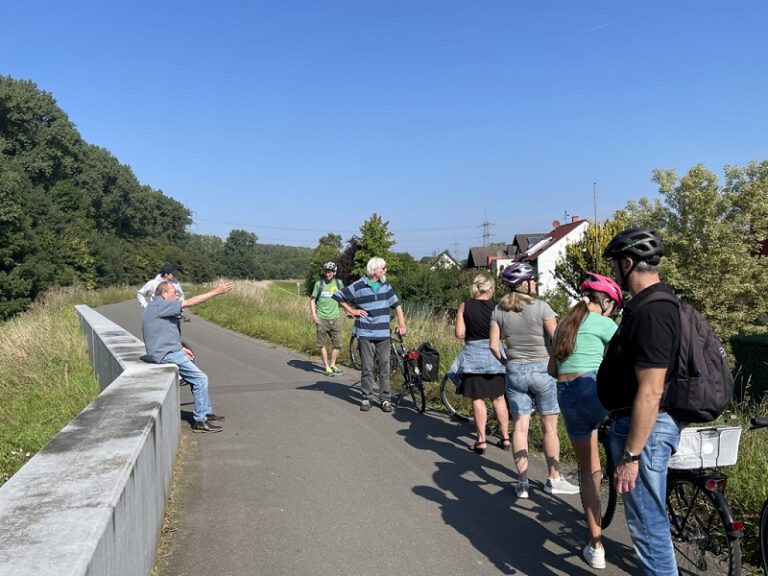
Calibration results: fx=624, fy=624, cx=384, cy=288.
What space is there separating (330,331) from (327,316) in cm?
28

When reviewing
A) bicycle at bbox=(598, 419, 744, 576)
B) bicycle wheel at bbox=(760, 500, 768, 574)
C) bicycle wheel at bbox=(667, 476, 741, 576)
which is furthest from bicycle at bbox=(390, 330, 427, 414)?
bicycle wheel at bbox=(760, 500, 768, 574)

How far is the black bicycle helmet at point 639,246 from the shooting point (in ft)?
9.44

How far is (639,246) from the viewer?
2.89 meters

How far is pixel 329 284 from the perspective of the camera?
11.0 meters

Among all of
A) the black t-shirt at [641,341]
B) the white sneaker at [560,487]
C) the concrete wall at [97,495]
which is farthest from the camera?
the white sneaker at [560,487]

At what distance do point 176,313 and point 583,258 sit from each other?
44.5m

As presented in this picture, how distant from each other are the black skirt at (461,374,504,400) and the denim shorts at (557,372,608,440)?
2238mm

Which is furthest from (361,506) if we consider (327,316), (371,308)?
(327,316)

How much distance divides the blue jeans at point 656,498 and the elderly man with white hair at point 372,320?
16.9 feet

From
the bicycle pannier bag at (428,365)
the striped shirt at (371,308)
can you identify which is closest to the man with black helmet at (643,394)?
the bicycle pannier bag at (428,365)

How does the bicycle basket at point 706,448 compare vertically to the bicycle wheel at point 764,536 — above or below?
above

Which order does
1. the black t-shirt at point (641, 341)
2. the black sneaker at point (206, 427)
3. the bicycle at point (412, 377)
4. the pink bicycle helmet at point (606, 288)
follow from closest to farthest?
the black t-shirt at point (641, 341) → the pink bicycle helmet at point (606, 288) → the black sneaker at point (206, 427) → the bicycle at point (412, 377)

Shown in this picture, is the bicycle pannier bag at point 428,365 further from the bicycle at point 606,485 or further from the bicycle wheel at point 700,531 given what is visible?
the bicycle wheel at point 700,531

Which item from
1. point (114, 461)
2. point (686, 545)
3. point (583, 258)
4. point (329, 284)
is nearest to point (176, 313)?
point (114, 461)
